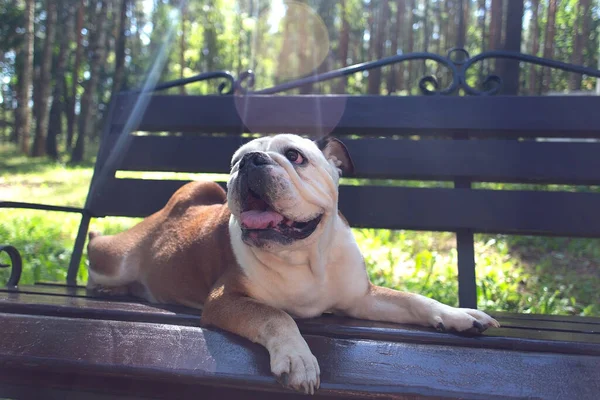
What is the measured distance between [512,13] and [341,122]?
1.99 m

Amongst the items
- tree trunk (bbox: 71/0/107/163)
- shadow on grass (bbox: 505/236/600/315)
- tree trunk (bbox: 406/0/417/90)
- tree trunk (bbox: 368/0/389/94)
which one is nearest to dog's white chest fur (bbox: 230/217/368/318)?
shadow on grass (bbox: 505/236/600/315)

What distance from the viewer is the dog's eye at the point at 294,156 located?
2.48m

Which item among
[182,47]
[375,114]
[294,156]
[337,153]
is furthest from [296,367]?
[182,47]

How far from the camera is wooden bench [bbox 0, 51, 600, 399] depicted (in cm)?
188

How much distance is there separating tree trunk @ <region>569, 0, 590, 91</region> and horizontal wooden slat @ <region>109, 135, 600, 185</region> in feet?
21.7

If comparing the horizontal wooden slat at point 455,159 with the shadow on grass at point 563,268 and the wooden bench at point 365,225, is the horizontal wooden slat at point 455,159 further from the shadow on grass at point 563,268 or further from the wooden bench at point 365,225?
the shadow on grass at point 563,268

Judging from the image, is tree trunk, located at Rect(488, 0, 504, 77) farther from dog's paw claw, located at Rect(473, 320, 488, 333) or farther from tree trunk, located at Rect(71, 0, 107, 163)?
tree trunk, located at Rect(71, 0, 107, 163)

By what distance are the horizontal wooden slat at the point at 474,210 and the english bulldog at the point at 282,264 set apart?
0.61 m

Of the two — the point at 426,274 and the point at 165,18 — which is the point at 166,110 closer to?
the point at 426,274

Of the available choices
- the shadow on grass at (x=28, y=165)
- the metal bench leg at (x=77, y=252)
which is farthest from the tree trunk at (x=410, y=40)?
the metal bench leg at (x=77, y=252)

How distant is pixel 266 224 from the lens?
7.54ft

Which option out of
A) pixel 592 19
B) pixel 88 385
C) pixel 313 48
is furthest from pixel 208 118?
pixel 313 48

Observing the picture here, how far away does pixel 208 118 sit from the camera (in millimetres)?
3629

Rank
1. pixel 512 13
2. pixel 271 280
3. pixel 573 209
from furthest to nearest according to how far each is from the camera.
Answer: pixel 512 13 < pixel 573 209 < pixel 271 280
